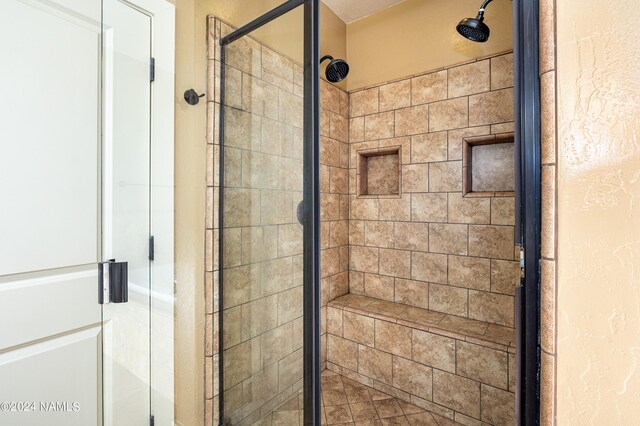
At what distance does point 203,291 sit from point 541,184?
1356 millimetres

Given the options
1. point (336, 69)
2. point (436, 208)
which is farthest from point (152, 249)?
point (436, 208)

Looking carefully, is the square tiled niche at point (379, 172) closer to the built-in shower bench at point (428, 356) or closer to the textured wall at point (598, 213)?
the built-in shower bench at point (428, 356)

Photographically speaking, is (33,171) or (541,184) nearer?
(541,184)

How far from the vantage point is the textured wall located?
60 centimetres

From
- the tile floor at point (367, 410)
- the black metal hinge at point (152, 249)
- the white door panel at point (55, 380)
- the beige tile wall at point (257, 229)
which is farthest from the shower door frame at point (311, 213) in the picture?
the tile floor at point (367, 410)

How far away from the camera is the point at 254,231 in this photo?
134 cm

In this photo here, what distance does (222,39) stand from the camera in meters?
1.39

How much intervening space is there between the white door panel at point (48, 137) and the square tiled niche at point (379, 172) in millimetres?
1995

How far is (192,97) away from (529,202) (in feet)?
4.56

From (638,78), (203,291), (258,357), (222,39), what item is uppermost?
(222,39)

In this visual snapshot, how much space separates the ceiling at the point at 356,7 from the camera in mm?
2445

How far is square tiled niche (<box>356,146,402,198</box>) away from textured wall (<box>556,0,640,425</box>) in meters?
1.81

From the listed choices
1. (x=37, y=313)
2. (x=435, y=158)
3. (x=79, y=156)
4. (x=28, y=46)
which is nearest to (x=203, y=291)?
(x=37, y=313)

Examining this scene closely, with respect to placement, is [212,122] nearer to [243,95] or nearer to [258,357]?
[243,95]
